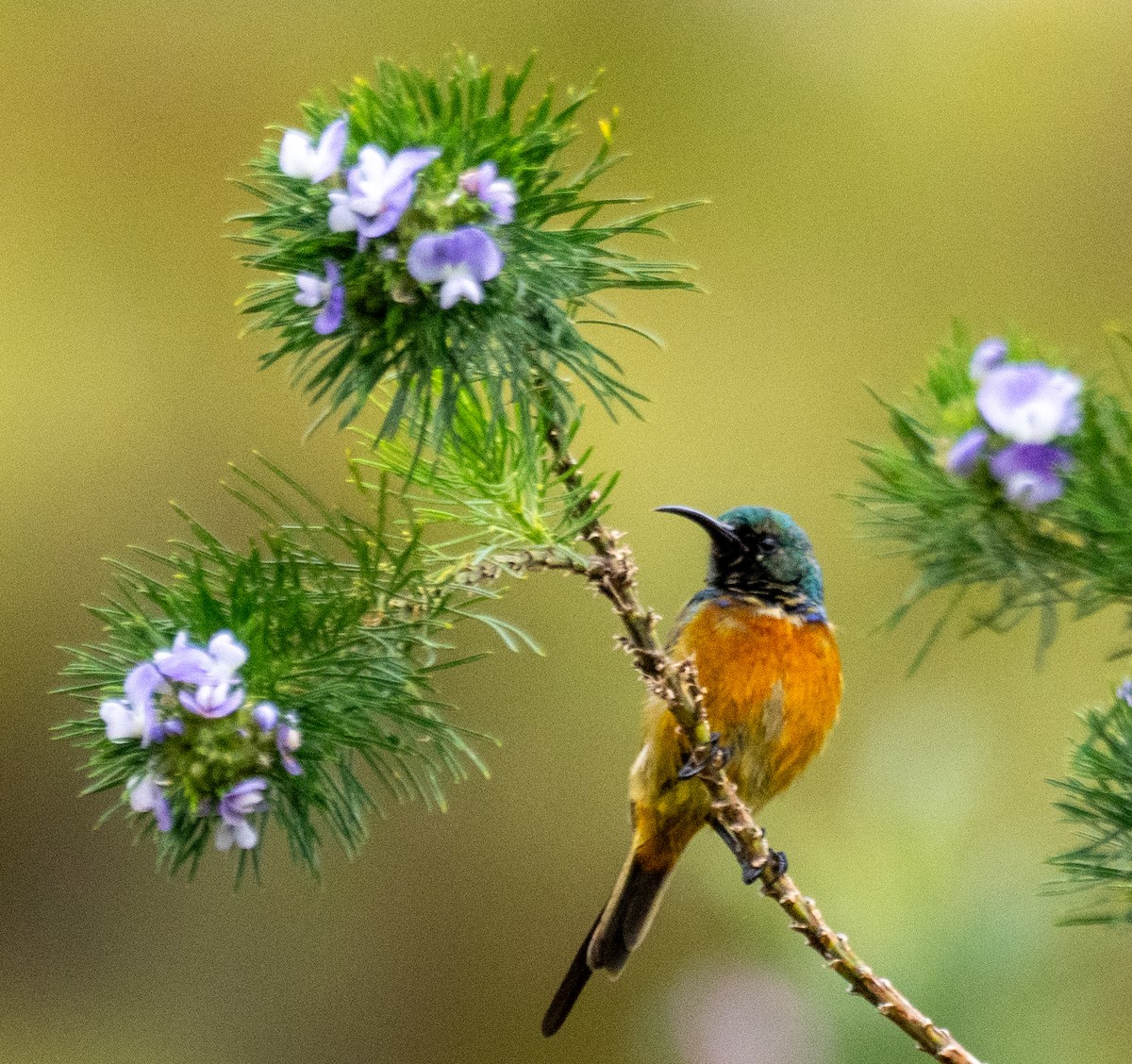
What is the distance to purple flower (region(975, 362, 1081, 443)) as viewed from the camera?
0.62 meters

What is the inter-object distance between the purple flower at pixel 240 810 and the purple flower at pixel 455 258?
1.00 ft

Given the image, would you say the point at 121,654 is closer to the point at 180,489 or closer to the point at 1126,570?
the point at 1126,570

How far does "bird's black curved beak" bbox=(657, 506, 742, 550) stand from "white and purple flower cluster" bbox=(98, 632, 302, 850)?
1.28ft

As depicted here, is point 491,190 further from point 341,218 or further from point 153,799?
point 153,799

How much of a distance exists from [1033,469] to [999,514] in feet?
0.13

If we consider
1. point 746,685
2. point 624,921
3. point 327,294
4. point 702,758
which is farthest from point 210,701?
point 624,921

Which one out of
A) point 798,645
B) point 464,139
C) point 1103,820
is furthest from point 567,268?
point 798,645

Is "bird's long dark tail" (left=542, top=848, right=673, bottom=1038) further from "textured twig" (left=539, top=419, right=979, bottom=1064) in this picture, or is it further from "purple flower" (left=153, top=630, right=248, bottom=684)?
"purple flower" (left=153, top=630, right=248, bottom=684)

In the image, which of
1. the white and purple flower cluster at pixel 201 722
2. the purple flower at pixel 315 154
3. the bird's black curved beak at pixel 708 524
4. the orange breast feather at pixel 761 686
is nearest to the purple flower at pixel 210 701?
the white and purple flower cluster at pixel 201 722

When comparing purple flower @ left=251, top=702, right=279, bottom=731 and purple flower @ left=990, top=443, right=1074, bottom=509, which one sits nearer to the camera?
purple flower @ left=990, top=443, right=1074, bottom=509

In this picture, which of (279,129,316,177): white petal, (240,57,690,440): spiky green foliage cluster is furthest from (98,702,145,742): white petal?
(279,129,316,177): white petal

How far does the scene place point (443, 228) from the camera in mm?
735

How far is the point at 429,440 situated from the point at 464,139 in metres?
0.19

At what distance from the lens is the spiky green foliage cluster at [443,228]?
2.51ft
